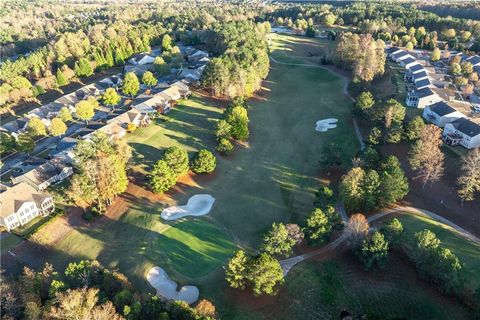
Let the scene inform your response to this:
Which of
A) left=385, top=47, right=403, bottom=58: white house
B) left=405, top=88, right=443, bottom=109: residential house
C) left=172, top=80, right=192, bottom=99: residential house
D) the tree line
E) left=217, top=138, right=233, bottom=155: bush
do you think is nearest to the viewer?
the tree line

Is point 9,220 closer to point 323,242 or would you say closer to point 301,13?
point 323,242

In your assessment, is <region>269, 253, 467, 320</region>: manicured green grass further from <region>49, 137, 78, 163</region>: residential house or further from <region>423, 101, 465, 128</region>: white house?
<region>49, 137, 78, 163</region>: residential house

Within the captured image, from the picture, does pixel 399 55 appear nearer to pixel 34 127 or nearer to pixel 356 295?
pixel 356 295

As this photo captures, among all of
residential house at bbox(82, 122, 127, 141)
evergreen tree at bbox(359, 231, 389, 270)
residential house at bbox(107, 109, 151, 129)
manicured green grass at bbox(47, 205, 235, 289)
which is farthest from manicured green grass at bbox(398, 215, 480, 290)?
residential house at bbox(107, 109, 151, 129)

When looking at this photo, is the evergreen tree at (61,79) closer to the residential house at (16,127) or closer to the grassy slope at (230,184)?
the residential house at (16,127)

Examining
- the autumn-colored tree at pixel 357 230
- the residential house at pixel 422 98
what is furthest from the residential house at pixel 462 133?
the autumn-colored tree at pixel 357 230

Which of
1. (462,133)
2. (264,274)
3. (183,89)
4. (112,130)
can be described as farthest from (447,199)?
(183,89)
